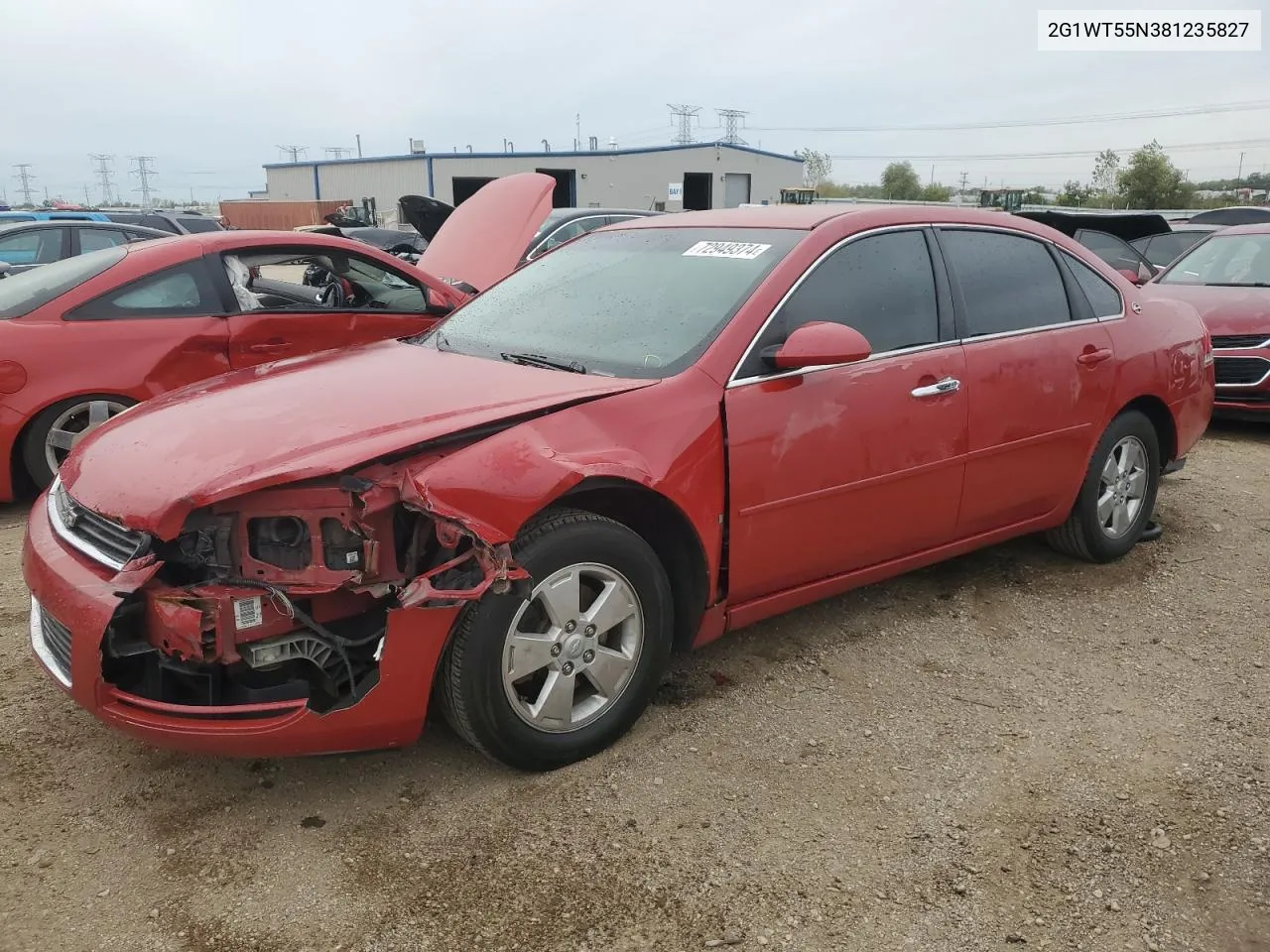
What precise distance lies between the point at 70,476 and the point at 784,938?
2.41 m

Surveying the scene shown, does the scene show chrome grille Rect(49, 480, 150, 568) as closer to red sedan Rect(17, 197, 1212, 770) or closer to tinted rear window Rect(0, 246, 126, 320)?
red sedan Rect(17, 197, 1212, 770)

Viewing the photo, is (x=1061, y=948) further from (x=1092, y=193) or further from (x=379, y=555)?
(x=1092, y=193)

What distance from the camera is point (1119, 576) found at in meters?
4.47

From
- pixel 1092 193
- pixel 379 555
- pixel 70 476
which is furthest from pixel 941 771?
pixel 1092 193

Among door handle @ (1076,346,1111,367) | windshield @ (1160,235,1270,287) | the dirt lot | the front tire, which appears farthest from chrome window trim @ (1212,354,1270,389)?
the front tire

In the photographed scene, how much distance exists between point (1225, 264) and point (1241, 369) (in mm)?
1451

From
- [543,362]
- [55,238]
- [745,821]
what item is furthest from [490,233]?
[55,238]

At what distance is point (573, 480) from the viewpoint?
264cm

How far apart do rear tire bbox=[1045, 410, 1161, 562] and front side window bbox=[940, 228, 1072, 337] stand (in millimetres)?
699

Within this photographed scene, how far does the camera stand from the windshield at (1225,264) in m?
7.97

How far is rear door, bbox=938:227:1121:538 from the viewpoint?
3787mm

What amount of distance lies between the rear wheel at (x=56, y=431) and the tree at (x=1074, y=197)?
47283 millimetres

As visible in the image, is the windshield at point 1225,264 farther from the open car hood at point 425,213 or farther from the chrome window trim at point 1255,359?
the open car hood at point 425,213

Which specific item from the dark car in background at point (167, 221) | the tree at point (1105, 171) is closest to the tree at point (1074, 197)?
the tree at point (1105, 171)
